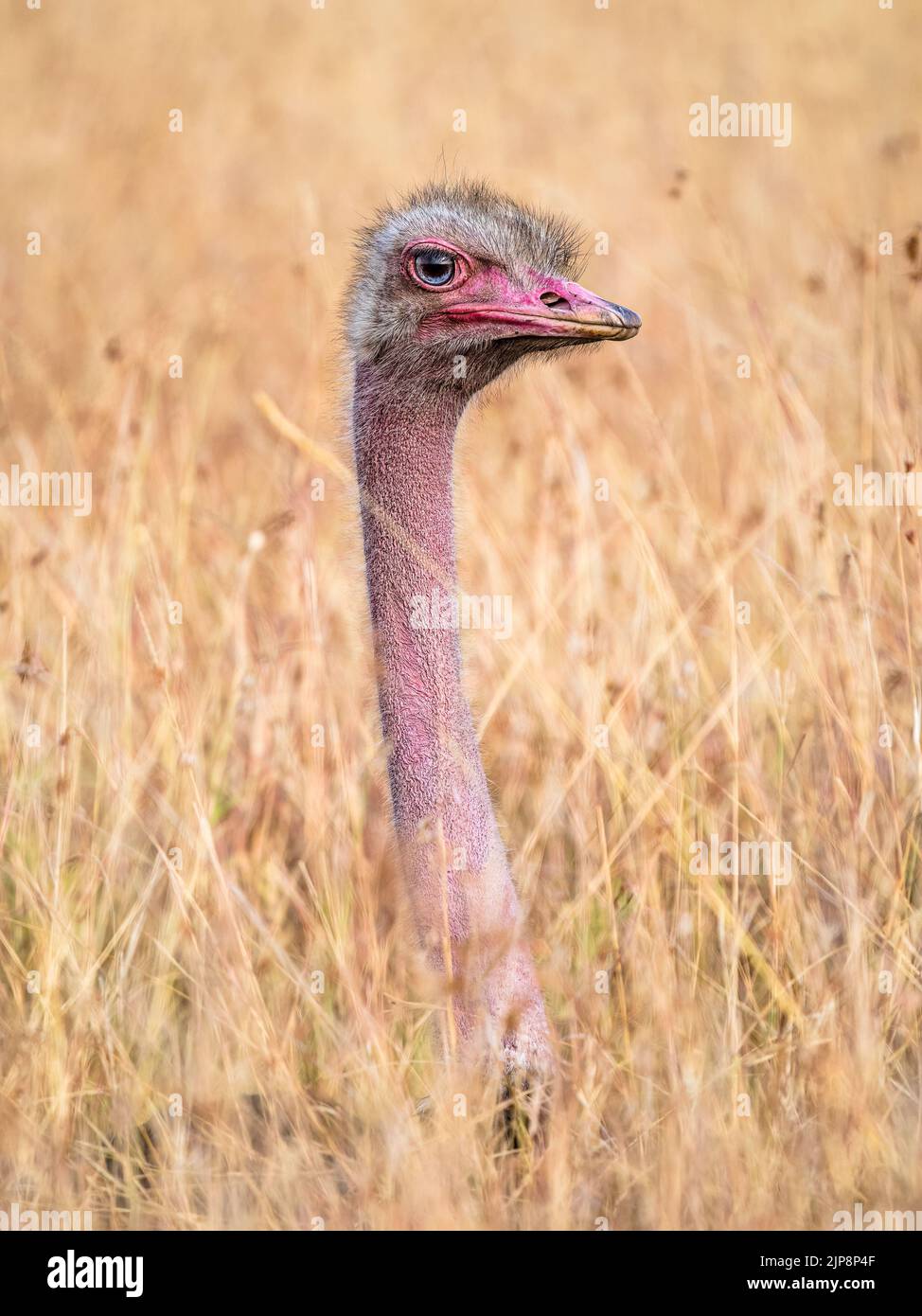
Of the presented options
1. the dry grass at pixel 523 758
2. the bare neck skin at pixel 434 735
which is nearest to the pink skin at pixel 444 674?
the bare neck skin at pixel 434 735

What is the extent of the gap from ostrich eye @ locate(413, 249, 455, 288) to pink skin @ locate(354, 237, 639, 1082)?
0.01 meters

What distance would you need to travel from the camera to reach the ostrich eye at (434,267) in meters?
3.22

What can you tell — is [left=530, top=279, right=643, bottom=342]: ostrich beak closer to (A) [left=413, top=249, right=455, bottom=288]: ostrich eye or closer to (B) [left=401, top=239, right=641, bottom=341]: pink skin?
(B) [left=401, top=239, right=641, bottom=341]: pink skin

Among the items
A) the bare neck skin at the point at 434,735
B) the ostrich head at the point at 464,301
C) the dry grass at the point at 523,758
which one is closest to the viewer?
the bare neck skin at the point at 434,735

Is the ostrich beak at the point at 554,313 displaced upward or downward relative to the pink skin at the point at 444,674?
upward

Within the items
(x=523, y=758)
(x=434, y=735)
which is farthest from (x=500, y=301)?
(x=523, y=758)

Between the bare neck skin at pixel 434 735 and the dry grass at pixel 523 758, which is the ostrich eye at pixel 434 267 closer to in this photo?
the bare neck skin at pixel 434 735

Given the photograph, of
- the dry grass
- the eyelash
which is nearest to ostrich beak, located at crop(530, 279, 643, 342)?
the eyelash

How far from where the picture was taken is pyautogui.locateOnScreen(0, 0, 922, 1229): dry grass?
3.09 meters

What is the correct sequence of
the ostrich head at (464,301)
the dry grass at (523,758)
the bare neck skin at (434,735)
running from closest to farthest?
the bare neck skin at (434,735)
the dry grass at (523,758)
the ostrich head at (464,301)

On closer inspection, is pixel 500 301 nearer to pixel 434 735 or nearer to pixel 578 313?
pixel 578 313

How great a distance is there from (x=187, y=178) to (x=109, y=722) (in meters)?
5.17

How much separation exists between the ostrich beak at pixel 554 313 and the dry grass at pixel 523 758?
0.43m

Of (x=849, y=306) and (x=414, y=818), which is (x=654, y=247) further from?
(x=414, y=818)
